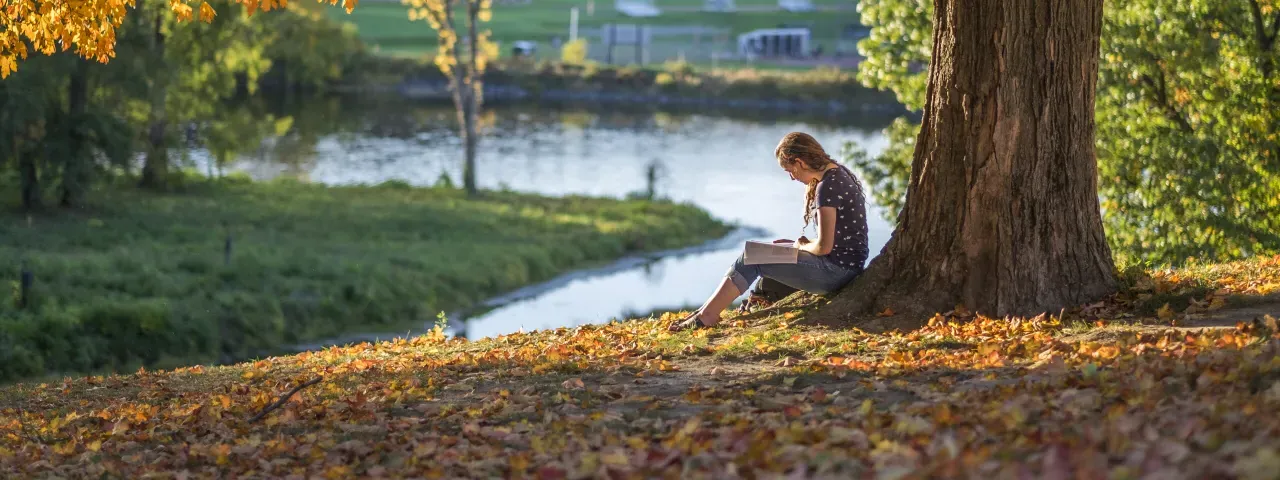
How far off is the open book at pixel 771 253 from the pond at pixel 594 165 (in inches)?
359

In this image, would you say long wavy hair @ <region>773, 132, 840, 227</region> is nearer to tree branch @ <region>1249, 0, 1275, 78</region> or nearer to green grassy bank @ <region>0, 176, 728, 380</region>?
tree branch @ <region>1249, 0, 1275, 78</region>

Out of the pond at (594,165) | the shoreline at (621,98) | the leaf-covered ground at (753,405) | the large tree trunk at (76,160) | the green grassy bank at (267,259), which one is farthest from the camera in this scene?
the shoreline at (621,98)

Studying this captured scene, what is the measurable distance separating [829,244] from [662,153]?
1392 inches

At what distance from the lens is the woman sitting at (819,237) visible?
8250 mm

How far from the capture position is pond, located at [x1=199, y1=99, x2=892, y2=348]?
70.8 ft

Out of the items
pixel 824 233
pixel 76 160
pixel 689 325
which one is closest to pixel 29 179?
pixel 76 160

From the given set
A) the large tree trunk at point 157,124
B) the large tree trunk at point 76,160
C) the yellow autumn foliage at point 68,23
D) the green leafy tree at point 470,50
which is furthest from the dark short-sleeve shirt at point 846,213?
the green leafy tree at point 470,50

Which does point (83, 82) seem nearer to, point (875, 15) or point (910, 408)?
point (875, 15)

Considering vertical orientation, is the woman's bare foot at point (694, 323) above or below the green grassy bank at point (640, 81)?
below

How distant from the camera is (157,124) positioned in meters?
29.3

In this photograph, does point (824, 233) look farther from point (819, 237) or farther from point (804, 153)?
point (804, 153)

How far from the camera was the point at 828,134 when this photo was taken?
50.4 meters

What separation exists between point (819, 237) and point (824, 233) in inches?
3.3

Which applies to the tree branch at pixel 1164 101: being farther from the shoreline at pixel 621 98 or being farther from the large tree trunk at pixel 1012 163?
the shoreline at pixel 621 98
